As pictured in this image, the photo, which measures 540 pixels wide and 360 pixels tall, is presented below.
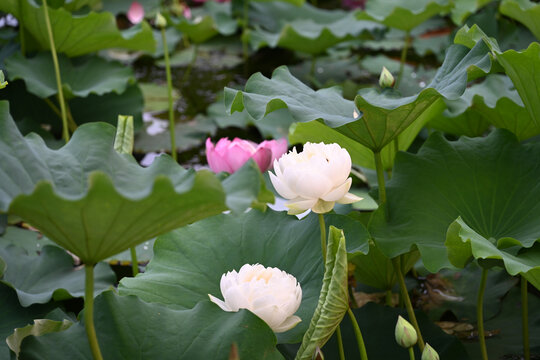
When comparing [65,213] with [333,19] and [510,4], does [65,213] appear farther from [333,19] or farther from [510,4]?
[333,19]

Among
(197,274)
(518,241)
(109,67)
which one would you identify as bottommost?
(109,67)

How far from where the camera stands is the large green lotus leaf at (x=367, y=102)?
1086 millimetres

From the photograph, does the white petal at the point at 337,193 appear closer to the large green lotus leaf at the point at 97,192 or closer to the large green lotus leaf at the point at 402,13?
the large green lotus leaf at the point at 97,192

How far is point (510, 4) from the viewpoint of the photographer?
5.23 feet

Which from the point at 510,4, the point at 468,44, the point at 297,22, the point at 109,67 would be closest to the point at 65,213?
the point at 468,44

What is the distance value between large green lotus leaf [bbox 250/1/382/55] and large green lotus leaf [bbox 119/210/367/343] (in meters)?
1.48

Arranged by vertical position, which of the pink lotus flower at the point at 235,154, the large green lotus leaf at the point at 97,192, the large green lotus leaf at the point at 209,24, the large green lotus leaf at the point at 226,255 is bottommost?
the large green lotus leaf at the point at 209,24

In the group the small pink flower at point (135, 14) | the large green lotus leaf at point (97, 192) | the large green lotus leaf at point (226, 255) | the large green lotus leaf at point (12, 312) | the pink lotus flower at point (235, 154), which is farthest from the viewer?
the small pink flower at point (135, 14)

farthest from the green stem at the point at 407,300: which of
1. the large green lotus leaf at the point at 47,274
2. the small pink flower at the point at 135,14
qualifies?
the small pink flower at the point at 135,14

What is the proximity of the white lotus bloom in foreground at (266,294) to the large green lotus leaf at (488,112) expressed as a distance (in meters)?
0.71

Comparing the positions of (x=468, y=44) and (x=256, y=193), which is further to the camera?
(x=468, y=44)

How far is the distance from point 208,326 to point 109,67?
147 centimetres

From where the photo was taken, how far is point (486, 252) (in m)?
0.98

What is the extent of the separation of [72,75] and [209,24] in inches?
32.8
